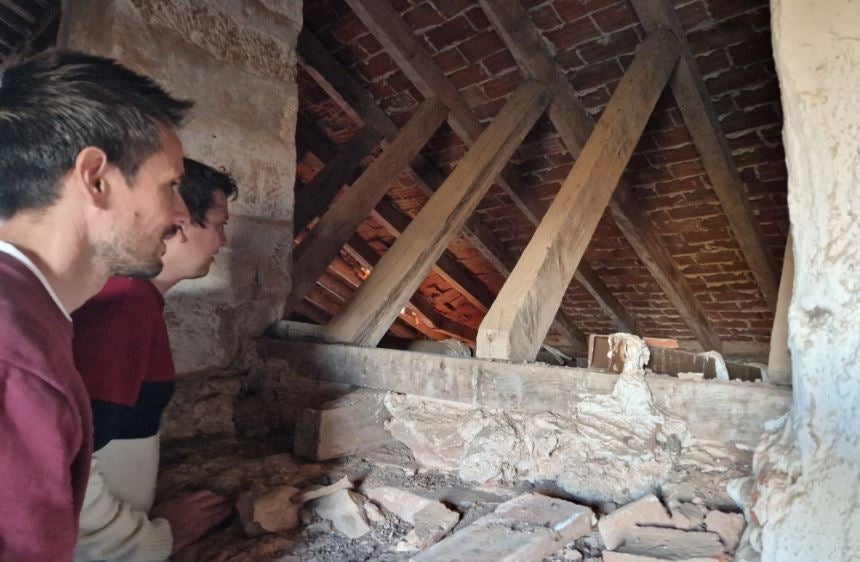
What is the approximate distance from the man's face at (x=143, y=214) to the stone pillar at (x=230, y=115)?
38.3 inches

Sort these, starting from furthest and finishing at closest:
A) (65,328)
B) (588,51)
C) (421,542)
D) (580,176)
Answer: (588,51), (580,176), (421,542), (65,328)

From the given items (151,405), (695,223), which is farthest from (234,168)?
(695,223)

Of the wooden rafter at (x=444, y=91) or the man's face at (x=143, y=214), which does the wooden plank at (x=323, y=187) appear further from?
the man's face at (x=143, y=214)

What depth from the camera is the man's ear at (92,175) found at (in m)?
0.81

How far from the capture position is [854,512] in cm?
81

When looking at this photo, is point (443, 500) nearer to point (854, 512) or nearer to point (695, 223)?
point (854, 512)

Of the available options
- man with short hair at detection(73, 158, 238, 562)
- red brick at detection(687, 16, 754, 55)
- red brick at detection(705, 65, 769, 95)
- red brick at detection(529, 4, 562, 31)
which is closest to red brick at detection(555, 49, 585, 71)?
red brick at detection(529, 4, 562, 31)

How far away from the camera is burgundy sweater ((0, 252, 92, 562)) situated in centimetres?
62

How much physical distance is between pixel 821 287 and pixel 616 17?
2.41 m

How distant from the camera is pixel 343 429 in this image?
1585 mm

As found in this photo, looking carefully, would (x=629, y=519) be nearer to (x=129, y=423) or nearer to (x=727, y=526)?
(x=727, y=526)

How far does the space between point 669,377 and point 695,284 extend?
3548 millimetres

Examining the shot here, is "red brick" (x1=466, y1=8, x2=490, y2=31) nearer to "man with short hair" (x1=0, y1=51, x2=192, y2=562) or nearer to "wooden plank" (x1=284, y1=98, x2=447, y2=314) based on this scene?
"wooden plank" (x1=284, y1=98, x2=447, y2=314)

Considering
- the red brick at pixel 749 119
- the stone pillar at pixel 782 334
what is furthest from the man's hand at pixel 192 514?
the red brick at pixel 749 119
